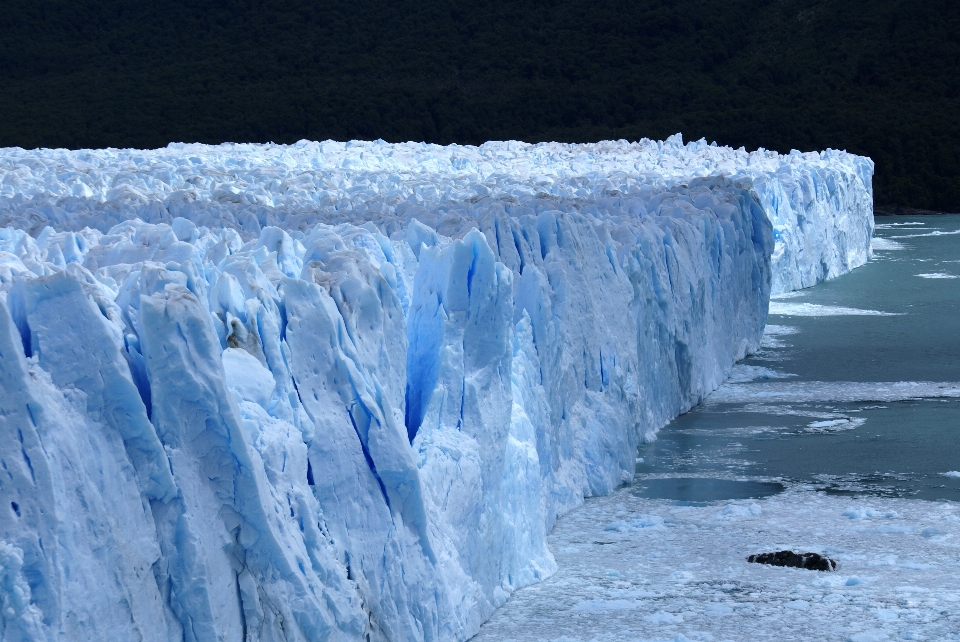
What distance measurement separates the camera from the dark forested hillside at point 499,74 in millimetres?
33250

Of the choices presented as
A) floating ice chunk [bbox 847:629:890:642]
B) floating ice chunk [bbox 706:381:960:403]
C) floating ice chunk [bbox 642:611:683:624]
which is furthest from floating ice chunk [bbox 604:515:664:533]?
floating ice chunk [bbox 706:381:960:403]

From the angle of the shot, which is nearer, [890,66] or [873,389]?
[873,389]

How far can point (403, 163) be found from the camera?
1623 centimetres

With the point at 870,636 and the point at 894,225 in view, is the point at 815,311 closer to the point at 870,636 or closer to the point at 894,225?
the point at 870,636

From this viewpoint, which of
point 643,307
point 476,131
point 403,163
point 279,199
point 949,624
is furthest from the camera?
point 476,131

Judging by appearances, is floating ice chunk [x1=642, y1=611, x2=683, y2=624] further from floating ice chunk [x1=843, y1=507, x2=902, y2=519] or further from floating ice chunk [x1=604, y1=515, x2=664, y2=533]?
floating ice chunk [x1=843, y1=507, x2=902, y2=519]

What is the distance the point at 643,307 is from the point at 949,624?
12.8ft

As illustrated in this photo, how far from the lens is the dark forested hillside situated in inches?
1309

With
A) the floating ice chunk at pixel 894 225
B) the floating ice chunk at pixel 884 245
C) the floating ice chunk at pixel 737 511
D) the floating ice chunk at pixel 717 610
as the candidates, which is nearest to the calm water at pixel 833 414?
the floating ice chunk at pixel 737 511

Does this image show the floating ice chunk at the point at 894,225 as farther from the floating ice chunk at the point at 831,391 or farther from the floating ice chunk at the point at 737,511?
the floating ice chunk at the point at 737,511

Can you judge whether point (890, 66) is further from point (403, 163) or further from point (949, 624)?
point (949, 624)

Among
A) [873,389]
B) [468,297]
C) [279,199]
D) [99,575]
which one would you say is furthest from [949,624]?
[279,199]

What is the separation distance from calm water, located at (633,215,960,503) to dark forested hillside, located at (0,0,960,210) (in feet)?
58.9

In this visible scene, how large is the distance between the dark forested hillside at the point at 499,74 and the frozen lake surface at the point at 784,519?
21.2 metres
